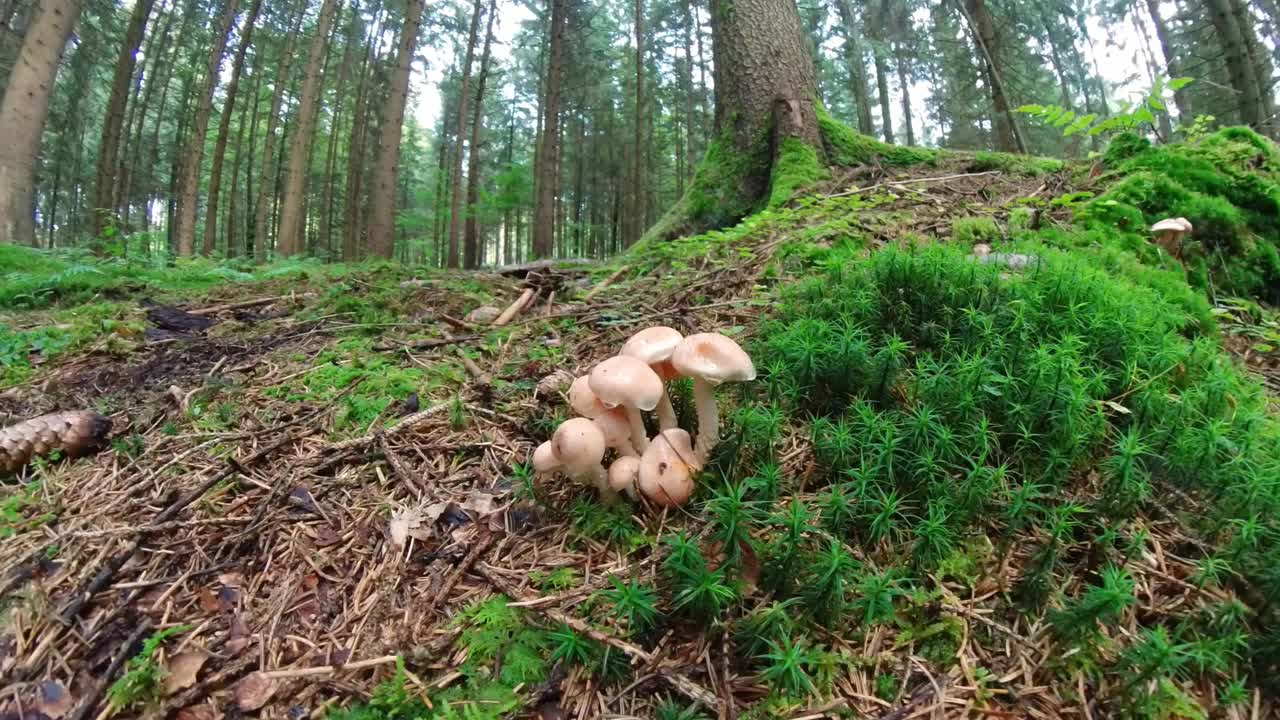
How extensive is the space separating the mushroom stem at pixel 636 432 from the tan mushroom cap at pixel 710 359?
27 cm

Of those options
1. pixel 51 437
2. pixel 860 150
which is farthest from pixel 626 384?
pixel 860 150

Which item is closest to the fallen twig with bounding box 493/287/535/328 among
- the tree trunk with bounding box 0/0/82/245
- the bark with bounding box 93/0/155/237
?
the tree trunk with bounding box 0/0/82/245

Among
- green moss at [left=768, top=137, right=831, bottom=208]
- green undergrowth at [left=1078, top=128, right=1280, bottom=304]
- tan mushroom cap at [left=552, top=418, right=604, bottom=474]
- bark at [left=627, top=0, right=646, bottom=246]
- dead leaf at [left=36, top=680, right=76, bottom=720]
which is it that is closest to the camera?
dead leaf at [left=36, top=680, right=76, bottom=720]

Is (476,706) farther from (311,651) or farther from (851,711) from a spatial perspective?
(851,711)

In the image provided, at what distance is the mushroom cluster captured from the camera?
1.98 meters

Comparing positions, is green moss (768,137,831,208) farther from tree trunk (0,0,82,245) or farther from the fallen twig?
tree trunk (0,0,82,245)

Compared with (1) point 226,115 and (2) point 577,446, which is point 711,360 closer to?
(2) point 577,446

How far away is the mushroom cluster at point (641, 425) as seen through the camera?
6.50 feet

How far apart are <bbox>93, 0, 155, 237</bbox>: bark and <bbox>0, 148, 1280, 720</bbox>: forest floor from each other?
41.2ft

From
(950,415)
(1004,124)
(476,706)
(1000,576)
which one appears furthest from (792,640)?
(1004,124)

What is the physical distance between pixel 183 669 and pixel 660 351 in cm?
171

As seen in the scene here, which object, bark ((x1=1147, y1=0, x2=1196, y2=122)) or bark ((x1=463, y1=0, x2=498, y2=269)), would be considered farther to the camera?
bark ((x1=463, y1=0, x2=498, y2=269))

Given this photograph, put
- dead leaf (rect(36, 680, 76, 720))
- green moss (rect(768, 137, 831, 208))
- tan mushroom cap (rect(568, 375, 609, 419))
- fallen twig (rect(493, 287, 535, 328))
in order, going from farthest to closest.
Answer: green moss (rect(768, 137, 831, 208)) < fallen twig (rect(493, 287, 535, 328)) < tan mushroom cap (rect(568, 375, 609, 419)) < dead leaf (rect(36, 680, 76, 720))

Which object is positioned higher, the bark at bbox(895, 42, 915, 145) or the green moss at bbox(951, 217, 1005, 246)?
the bark at bbox(895, 42, 915, 145)
